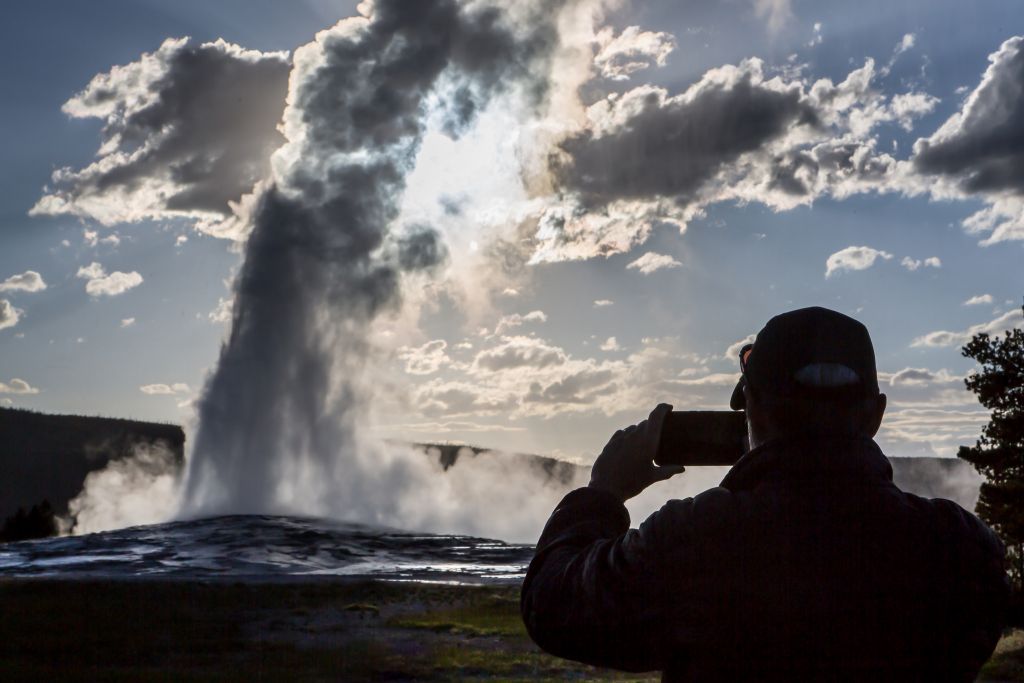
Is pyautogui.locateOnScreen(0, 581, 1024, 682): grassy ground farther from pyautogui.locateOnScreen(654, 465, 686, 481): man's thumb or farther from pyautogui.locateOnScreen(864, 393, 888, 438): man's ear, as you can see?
pyautogui.locateOnScreen(864, 393, 888, 438): man's ear

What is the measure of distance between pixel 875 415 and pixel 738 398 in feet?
1.09

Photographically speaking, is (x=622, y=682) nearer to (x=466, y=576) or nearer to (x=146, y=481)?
(x=466, y=576)

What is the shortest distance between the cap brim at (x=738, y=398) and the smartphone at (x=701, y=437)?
24 millimetres

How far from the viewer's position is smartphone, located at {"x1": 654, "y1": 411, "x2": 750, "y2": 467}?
102 inches

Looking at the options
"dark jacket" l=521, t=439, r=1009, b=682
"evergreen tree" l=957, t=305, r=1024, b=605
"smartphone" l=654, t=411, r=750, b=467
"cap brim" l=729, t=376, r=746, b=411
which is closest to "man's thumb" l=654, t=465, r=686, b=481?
"smartphone" l=654, t=411, r=750, b=467

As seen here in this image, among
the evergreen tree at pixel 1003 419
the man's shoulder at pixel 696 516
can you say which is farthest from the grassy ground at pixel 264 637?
the man's shoulder at pixel 696 516

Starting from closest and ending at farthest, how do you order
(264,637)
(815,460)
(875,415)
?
1. (815,460)
2. (875,415)
3. (264,637)

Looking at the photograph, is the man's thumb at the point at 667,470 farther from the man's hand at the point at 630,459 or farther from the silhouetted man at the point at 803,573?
the silhouetted man at the point at 803,573

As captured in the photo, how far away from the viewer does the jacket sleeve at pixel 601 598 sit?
7.17 ft

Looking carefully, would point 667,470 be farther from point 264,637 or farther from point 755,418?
point 264,637

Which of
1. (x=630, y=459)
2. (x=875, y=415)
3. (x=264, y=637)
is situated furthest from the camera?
(x=264, y=637)

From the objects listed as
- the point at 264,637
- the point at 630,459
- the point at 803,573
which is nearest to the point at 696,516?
the point at 803,573

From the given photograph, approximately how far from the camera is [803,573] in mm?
2145

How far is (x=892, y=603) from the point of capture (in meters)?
2.15
